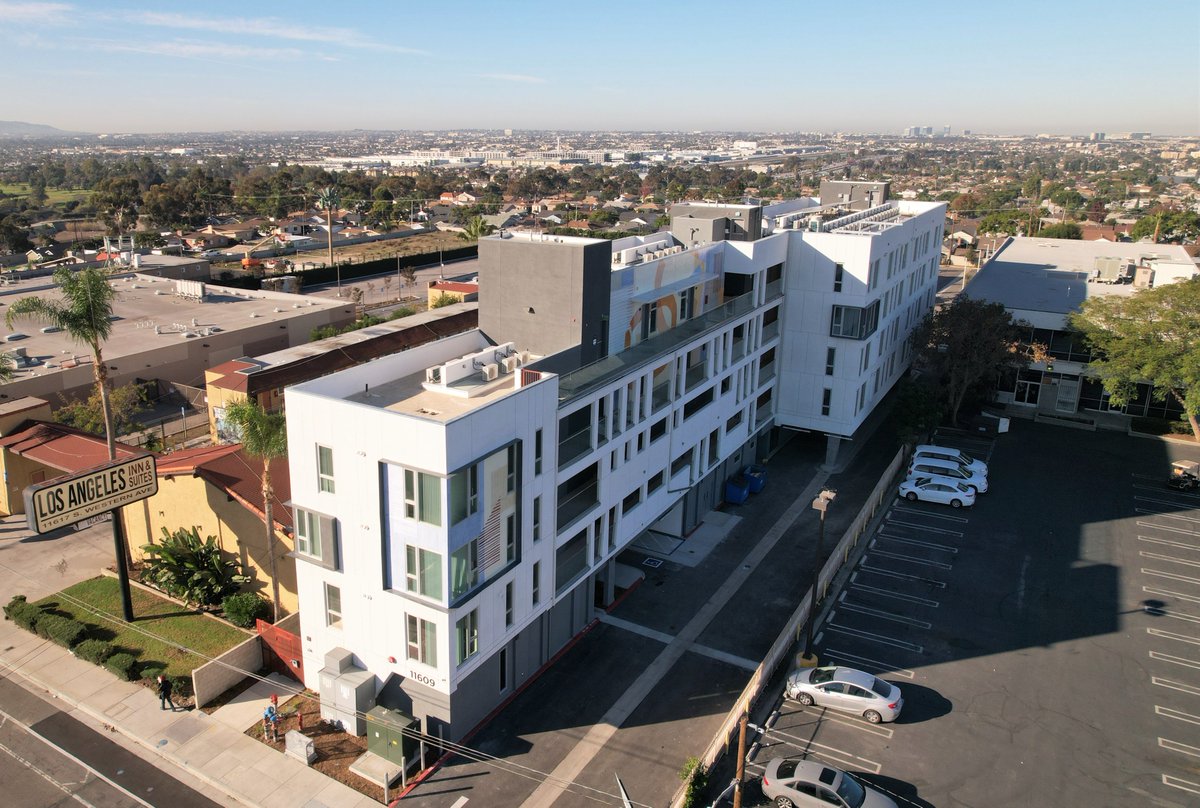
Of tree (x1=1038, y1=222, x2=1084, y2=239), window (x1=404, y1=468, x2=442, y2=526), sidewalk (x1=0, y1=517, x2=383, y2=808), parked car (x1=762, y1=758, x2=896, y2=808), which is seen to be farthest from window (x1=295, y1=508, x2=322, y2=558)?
tree (x1=1038, y1=222, x2=1084, y2=239)

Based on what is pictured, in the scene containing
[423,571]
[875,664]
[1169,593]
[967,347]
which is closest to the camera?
[423,571]

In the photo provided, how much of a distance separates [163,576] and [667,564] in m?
18.2

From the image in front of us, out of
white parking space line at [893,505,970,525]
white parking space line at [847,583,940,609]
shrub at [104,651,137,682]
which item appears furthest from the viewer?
white parking space line at [893,505,970,525]

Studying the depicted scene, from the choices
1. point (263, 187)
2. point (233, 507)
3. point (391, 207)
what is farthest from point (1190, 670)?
point (263, 187)

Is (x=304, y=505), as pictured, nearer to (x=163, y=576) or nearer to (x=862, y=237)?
(x=163, y=576)

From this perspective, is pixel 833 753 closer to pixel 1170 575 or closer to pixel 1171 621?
pixel 1171 621

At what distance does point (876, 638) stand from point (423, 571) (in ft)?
52.9

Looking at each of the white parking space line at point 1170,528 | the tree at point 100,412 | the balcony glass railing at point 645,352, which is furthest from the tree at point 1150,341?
the tree at point 100,412

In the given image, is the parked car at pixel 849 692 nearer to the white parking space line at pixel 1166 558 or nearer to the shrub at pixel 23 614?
the white parking space line at pixel 1166 558

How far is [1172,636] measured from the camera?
2831 cm

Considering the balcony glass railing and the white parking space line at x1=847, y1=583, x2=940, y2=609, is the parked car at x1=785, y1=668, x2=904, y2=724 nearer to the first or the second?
the white parking space line at x1=847, y1=583, x2=940, y2=609

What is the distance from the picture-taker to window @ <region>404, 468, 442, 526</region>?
1931 centimetres

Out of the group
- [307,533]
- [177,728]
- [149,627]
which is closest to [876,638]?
[307,533]

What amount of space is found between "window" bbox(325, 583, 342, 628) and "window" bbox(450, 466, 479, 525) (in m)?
5.04
